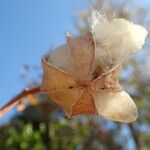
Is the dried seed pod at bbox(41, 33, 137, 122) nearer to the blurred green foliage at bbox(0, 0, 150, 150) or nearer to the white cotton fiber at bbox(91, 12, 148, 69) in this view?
the white cotton fiber at bbox(91, 12, 148, 69)

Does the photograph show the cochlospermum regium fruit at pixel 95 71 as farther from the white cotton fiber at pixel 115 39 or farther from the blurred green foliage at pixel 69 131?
the blurred green foliage at pixel 69 131

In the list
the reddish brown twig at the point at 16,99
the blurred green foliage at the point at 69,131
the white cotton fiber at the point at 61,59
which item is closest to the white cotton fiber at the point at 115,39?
the white cotton fiber at the point at 61,59

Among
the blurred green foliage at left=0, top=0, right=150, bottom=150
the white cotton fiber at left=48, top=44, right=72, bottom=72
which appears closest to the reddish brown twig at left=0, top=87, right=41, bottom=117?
the white cotton fiber at left=48, top=44, right=72, bottom=72

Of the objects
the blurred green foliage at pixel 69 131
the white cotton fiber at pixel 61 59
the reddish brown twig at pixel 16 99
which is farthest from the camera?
the blurred green foliage at pixel 69 131

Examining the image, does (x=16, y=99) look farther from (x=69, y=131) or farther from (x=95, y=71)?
(x=69, y=131)

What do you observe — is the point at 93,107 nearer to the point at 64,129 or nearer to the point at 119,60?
the point at 119,60

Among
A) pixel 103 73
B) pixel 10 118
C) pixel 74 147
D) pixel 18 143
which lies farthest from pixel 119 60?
pixel 10 118

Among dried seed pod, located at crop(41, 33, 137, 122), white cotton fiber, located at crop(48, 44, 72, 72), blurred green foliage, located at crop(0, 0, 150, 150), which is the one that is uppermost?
white cotton fiber, located at crop(48, 44, 72, 72)

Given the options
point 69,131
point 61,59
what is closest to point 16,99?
point 61,59
